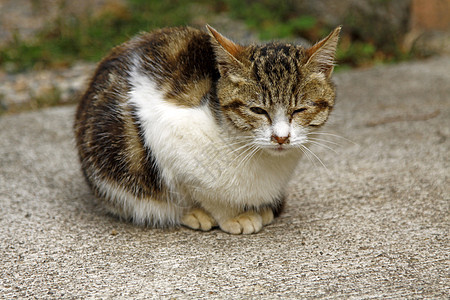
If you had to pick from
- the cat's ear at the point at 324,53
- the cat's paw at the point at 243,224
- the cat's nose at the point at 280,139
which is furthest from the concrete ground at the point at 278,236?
the cat's ear at the point at 324,53

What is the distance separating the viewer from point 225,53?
2355 millimetres

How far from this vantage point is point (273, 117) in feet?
7.60

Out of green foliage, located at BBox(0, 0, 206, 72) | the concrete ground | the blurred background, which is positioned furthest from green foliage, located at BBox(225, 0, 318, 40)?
the concrete ground

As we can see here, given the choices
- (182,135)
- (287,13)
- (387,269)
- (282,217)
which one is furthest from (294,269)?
(287,13)

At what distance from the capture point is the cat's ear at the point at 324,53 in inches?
91.5

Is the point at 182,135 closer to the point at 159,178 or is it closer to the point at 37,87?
the point at 159,178

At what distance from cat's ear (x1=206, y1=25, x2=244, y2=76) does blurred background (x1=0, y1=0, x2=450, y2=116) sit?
2.74 metres

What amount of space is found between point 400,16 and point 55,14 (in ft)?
13.8

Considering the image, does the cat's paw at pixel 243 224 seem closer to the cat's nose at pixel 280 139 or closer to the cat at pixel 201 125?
the cat at pixel 201 125

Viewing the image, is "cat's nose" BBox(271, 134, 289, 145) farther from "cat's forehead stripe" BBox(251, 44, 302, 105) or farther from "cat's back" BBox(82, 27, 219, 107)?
"cat's back" BBox(82, 27, 219, 107)

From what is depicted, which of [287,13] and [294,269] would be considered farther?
[287,13]

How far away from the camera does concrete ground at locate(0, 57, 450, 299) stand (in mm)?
2105

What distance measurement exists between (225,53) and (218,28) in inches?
137

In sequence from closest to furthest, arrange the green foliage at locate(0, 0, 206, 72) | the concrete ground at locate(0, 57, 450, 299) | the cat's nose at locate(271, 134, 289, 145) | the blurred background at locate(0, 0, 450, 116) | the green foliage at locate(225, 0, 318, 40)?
the concrete ground at locate(0, 57, 450, 299)
the cat's nose at locate(271, 134, 289, 145)
the blurred background at locate(0, 0, 450, 116)
the green foliage at locate(0, 0, 206, 72)
the green foliage at locate(225, 0, 318, 40)
